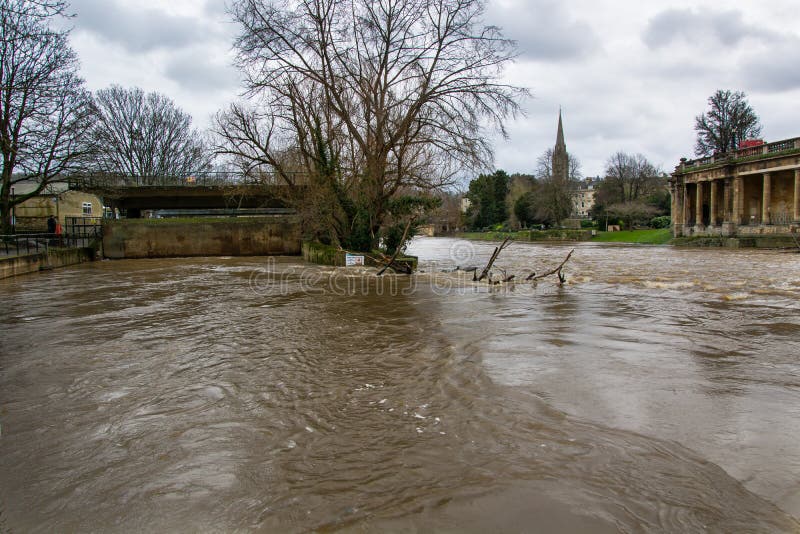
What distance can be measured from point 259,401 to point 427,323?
5.40 metres

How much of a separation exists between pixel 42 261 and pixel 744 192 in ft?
182

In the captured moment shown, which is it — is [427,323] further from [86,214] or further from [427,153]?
[86,214]

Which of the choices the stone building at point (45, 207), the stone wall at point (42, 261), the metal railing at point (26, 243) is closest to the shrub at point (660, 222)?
the stone wall at point (42, 261)

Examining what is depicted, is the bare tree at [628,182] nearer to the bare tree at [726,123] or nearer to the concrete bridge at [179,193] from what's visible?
the bare tree at [726,123]

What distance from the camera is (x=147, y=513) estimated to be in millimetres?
3625

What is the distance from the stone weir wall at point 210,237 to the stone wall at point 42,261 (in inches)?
171

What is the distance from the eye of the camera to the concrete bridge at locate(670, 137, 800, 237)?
4191 centimetres

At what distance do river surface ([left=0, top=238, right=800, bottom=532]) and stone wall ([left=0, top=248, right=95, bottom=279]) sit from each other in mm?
12695

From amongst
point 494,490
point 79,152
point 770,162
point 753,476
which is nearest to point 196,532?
point 494,490

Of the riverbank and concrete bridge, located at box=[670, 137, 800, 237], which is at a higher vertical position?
concrete bridge, located at box=[670, 137, 800, 237]

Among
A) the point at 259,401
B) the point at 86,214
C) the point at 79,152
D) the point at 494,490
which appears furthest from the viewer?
the point at 86,214

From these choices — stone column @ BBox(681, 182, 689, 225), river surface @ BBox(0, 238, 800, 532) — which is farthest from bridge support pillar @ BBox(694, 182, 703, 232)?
river surface @ BBox(0, 238, 800, 532)

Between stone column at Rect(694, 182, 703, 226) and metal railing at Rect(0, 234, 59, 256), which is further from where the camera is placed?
stone column at Rect(694, 182, 703, 226)

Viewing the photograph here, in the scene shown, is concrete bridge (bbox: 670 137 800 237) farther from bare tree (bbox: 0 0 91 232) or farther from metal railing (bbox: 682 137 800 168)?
bare tree (bbox: 0 0 91 232)
